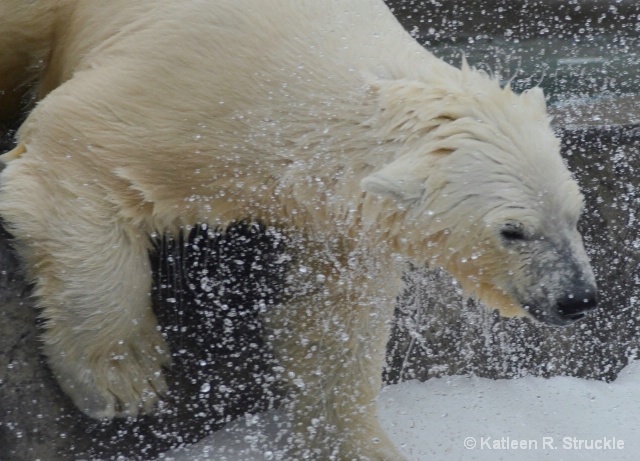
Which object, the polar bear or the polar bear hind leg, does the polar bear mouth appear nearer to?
the polar bear

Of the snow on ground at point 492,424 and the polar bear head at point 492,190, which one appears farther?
the snow on ground at point 492,424

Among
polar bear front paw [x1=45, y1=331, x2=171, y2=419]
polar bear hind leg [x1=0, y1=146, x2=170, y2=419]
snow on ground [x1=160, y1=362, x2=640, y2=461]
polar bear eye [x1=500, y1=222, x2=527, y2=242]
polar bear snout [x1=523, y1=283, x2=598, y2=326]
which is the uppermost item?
polar bear eye [x1=500, y1=222, x2=527, y2=242]

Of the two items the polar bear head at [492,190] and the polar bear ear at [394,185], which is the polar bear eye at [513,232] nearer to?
the polar bear head at [492,190]

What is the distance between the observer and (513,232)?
2287 millimetres

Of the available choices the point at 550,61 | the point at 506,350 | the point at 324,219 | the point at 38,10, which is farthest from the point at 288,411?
the point at 550,61

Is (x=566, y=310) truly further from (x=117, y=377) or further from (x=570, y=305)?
(x=117, y=377)

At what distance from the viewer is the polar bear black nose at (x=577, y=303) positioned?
7.31ft

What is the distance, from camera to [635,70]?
17.5 ft

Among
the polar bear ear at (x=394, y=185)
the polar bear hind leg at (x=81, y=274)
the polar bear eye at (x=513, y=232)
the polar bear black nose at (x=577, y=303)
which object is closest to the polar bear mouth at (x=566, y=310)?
the polar bear black nose at (x=577, y=303)

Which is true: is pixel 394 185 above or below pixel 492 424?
above

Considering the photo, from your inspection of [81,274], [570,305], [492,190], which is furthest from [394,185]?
[81,274]

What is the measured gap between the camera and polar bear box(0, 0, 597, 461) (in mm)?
2299

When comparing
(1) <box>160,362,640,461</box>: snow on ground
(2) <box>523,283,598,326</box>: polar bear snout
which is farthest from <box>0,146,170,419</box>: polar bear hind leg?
(2) <box>523,283,598,326</box>: polar bear snout

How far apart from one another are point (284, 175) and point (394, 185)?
0.30m
